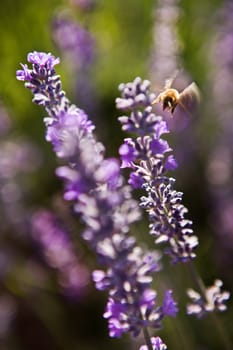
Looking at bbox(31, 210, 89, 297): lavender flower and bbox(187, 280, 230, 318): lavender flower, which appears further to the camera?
bbox(31, 210, 89, 297): lavender flower

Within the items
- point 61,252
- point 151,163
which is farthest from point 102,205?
point 61,252

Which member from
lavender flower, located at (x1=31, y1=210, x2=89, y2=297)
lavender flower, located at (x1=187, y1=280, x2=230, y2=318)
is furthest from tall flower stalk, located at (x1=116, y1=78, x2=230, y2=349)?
lavender flower, located at (x1=31, y1=210, x2=89, y2=297)

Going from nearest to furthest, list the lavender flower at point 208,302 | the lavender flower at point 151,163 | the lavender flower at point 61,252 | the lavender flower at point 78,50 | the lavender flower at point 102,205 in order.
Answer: the lavender flower at point 102,205 < the lavender flower at point 151,163 < the lavender flower at point 208,302 < the lavender flower at point 61,252 < the lavender flower at point 78,50

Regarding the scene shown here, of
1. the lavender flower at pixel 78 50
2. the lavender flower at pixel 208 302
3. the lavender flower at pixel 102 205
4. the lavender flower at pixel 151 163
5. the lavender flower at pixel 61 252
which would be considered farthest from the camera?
the lavender flower at pixel 78 50

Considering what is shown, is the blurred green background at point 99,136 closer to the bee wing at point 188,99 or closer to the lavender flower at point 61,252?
the lavender flower at point 61,252

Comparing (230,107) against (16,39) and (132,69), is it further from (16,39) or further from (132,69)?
(16,39)

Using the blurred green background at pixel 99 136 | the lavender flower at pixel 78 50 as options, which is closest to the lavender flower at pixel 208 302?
the blurred green background at pixel 99 136

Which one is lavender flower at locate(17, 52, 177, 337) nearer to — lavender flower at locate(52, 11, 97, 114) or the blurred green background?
the blurred green background
